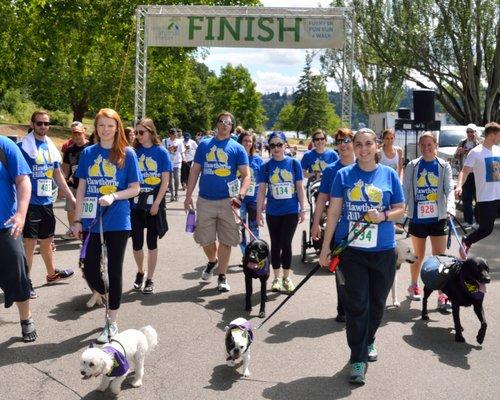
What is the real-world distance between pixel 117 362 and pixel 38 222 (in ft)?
10.4

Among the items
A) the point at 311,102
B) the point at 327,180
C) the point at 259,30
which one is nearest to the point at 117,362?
the point at 327,180

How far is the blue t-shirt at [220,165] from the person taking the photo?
6582 mm

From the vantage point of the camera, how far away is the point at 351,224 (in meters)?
4.44

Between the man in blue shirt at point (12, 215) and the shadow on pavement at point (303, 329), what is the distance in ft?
6.97

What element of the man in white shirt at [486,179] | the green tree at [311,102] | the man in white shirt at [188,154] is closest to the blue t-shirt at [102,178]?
the man in white shirt at [486,179]

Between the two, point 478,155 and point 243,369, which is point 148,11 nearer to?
point 478,155

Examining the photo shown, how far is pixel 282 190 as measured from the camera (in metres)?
6.51

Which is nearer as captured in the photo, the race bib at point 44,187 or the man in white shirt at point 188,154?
the race bib at point 44,187

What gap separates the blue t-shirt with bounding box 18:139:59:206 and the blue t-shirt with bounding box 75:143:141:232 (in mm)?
1643

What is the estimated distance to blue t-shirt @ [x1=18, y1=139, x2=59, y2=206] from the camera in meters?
6.47

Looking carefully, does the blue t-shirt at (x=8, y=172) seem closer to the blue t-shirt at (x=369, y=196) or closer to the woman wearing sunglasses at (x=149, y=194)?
the woman wearing sunglasses at (x=149, y=194)

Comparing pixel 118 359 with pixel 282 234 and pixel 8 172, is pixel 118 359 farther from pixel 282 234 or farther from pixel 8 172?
pixel 282 234

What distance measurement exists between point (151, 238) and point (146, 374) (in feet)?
7.77

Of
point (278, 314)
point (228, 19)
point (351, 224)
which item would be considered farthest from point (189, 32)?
point (351, 224)
